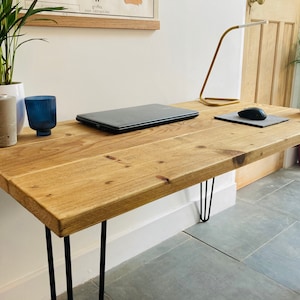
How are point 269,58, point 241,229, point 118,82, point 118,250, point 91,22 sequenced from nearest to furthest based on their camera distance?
point 91,22 < point 118,82 < point 118,250 < point 241,229 < point 269,58

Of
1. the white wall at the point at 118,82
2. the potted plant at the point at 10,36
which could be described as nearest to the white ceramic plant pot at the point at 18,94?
the potted plant at the point at 10,36

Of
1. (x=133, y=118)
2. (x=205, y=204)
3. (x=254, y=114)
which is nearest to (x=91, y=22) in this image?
(x=133, y=118)

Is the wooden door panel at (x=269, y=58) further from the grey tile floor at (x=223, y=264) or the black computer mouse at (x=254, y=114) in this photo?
the black computer mouse at (x=254, y=114)

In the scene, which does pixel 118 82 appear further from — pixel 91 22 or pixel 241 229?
pixel 241 229

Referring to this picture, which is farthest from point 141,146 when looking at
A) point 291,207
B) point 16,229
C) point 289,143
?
point 291,207

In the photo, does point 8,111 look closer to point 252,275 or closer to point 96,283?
point 96,283

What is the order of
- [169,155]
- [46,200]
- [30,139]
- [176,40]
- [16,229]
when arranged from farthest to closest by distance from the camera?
1. [176,40]
2. [16,229]
3. [30,139]
4. [169,155]
5. [46,200]

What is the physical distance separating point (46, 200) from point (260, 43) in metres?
2.00

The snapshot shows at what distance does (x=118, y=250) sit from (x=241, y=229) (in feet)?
2.29

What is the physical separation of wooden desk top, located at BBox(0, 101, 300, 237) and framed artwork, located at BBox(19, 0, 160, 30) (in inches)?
14.0

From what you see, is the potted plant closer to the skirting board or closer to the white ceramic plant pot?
the white ceramic plant pot

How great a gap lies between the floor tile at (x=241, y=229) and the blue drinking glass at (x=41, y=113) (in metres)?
1.08

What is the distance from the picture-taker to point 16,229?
1210 mm

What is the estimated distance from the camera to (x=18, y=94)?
3.06 ft
